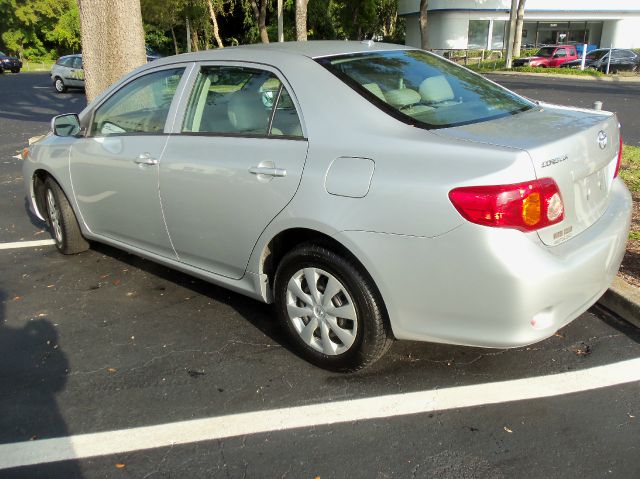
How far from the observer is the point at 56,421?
304cm

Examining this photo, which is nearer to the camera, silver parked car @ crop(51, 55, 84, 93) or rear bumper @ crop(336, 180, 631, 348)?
rear bumper @ crop(336, 180, 631, 348)

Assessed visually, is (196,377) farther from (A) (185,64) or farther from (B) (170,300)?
(A) (185,64)

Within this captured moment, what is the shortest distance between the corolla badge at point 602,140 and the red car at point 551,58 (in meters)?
31.2

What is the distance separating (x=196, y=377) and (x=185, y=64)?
198 cm

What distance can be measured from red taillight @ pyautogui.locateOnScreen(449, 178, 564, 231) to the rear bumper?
5cm

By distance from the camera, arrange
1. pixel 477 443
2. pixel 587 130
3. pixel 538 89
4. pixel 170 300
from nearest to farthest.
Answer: pixel 477 443
pixel 587 130
pixel 170 300
pixel 538 89

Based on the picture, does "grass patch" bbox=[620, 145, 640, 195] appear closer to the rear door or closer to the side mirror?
the rear door

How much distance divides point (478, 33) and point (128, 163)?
44256 mm

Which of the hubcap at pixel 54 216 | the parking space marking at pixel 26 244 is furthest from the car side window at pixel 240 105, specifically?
the parking space marking at pixel 26 244

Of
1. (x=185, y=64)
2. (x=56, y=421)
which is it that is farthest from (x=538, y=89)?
(x=56, y=421)

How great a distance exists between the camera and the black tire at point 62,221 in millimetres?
5027

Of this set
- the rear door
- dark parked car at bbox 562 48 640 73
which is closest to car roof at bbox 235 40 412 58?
the rear door

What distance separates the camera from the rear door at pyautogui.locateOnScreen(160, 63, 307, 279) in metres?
3.27

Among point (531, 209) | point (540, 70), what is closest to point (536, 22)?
point (540, 70)
